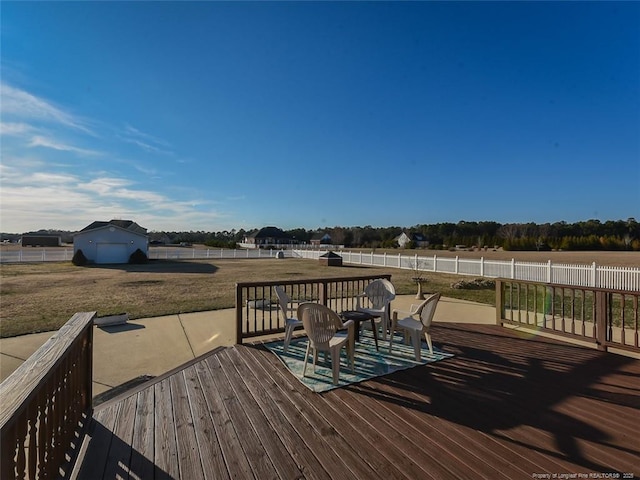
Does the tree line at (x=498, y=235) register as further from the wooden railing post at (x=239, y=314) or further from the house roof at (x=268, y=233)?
the wooden railing post at (x=239, y=314)

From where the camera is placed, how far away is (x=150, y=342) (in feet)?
17.3

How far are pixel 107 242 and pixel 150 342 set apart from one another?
817 inches

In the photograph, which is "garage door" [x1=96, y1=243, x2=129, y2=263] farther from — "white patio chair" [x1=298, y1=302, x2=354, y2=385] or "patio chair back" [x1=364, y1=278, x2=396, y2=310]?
"white patio chair" [x1=298, y1=302, x2=354, y2=385]

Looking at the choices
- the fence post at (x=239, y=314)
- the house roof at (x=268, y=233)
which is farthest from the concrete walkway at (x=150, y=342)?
the house roof at (x=268, y=233)

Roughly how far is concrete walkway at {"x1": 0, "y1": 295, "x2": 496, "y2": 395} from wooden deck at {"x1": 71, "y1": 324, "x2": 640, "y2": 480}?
1.14 meters

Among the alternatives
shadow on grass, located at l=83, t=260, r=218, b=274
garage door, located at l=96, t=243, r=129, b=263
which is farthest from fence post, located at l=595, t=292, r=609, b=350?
garage door, located at l=96, t=243, r=129, b=263

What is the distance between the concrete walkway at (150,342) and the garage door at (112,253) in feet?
62.1

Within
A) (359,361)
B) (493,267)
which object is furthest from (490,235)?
(359,361)

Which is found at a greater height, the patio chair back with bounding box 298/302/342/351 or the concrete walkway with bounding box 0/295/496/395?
the patio chair back with bounding box 298/302/342/351

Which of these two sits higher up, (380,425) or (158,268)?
(380,425)

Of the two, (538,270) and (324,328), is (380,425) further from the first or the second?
(538,270)

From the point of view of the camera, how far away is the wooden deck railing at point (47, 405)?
113cm

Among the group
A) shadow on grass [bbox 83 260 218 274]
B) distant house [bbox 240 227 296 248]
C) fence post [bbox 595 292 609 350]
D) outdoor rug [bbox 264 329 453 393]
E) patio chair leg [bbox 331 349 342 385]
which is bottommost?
shadow on grass [bbox 83 260 218 274]

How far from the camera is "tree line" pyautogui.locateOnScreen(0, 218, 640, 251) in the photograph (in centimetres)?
3872
